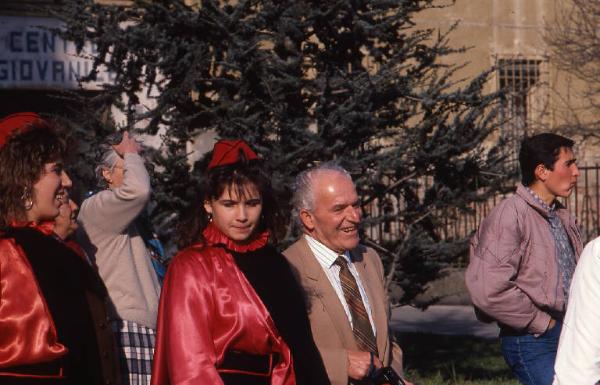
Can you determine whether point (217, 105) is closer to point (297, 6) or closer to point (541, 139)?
point (297, 6)

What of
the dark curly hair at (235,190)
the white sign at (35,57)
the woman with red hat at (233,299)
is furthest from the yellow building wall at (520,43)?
the woman with red hat at (233,299)

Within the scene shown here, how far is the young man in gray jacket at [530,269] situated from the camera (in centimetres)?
627

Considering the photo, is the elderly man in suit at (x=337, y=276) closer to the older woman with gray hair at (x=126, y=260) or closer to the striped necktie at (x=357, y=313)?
the striped necktie at (x=357, y=313)

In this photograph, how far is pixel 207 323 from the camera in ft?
14.3

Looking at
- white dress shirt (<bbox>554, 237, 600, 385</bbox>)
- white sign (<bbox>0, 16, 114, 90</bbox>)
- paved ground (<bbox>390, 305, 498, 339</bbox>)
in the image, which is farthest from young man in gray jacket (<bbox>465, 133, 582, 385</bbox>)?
paved ground (<bbox>390, 305, 498, 339</bbox>)

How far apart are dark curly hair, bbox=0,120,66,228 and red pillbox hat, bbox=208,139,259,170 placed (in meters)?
0.63

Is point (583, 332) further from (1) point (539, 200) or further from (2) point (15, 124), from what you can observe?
(1) point (539, 200)

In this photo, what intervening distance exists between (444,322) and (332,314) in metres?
10.5

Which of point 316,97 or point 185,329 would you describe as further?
point 316,97

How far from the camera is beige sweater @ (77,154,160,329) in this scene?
542 cm

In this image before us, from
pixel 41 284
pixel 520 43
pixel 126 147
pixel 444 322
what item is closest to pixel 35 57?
pixel 126 147

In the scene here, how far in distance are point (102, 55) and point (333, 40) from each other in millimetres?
1718

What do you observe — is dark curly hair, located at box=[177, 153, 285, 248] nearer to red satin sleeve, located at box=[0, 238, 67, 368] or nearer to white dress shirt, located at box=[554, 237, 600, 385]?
red satin sleeve, located at box=[0, 238, 67, 368]

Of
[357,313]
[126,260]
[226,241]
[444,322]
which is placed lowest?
[444,322]
